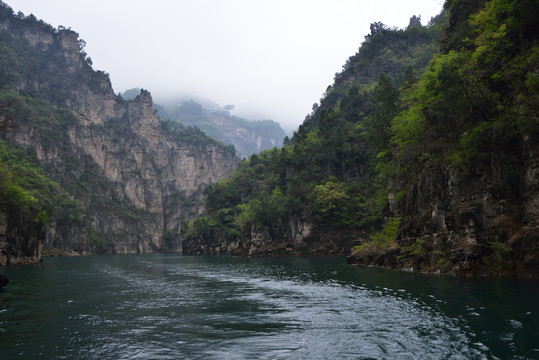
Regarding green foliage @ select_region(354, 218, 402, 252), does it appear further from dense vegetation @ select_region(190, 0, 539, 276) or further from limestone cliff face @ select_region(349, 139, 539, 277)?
limestone cliff face @ select_region(349, 139, 539, 277)

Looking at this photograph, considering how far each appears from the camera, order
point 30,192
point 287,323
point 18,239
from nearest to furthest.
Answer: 1. point 287,323
2. point 18,239
3. point 30,192

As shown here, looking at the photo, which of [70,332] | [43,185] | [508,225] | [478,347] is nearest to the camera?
[478,347]

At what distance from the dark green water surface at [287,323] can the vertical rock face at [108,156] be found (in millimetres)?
109762

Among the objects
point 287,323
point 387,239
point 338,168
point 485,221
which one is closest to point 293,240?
point 338,168

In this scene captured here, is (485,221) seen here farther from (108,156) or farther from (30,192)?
(108,156)

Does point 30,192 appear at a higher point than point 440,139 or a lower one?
higher

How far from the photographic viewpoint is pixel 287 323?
1408cm

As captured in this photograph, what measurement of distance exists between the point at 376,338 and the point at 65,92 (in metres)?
179

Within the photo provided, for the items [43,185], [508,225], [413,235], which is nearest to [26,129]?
[43,185]

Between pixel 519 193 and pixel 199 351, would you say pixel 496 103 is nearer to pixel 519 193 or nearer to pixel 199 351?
pixel 519 193

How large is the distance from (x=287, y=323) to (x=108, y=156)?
163646mm

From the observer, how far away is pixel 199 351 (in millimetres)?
10758

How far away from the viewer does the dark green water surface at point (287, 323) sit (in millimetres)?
10453

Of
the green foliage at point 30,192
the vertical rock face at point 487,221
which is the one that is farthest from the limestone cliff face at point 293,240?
the green foliage at point 30,192
